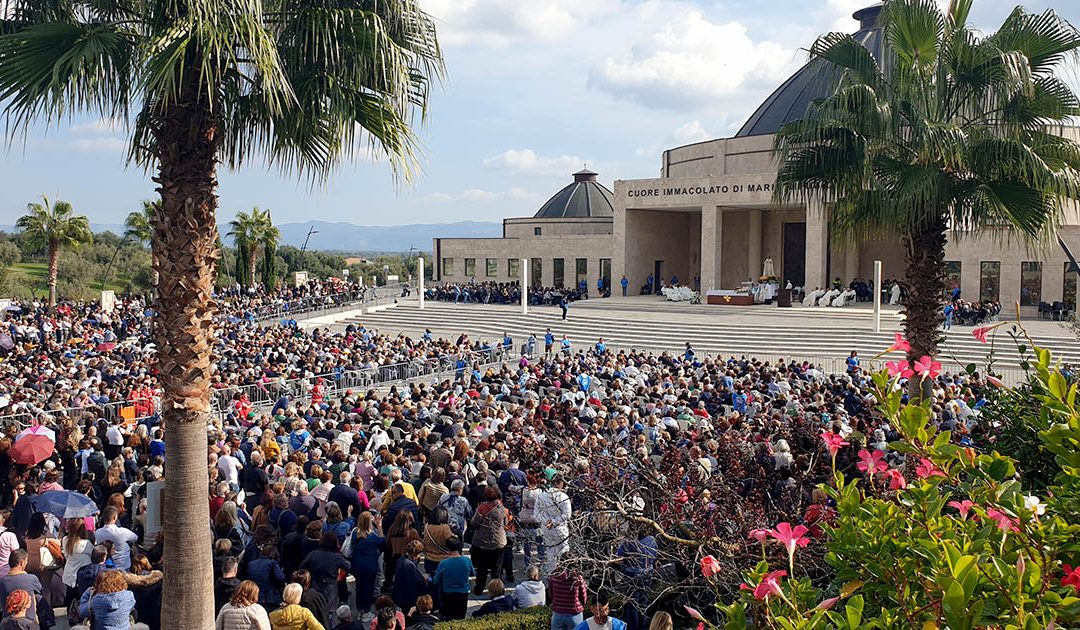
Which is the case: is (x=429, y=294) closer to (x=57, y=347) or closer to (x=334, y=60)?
(x=57, y=347)

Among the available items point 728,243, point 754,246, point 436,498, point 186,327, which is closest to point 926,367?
point 186,327

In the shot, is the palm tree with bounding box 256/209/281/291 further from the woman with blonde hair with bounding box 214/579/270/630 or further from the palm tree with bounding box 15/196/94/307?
the woman with blonde hair with bounding box 214/579/270/630

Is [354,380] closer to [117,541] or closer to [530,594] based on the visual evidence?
[117,541]

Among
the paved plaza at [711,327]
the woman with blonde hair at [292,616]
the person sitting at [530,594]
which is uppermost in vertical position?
the paved plaza at [711,327]

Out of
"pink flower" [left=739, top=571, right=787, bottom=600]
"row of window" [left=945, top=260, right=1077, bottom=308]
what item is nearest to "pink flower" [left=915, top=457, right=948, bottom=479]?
"pink flower" [left=739, top=571, right=787, bottom=600]

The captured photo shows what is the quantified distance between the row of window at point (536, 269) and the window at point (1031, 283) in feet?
70.7

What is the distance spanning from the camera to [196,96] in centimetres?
688

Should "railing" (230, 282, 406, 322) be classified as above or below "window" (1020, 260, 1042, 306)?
below

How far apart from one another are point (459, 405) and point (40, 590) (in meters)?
10.3

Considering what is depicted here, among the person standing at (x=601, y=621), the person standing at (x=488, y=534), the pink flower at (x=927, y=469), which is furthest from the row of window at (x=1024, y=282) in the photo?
the pink flower at (x=927, y=469)

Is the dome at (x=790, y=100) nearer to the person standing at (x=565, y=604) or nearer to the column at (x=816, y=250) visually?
the column at (x=816, y=250)

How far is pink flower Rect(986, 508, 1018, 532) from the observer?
311 centimetres

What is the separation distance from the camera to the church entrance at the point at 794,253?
50750mm

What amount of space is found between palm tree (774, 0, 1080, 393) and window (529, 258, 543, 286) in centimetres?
4285
